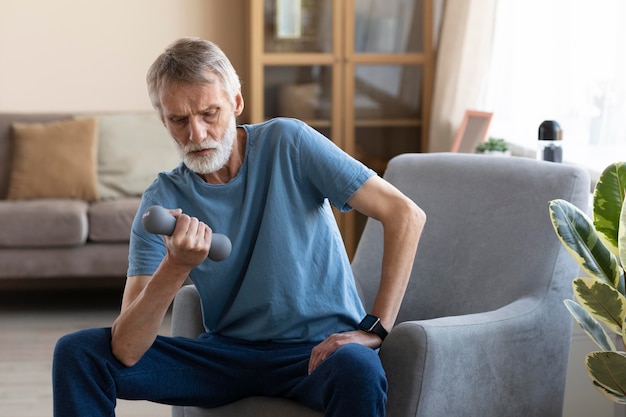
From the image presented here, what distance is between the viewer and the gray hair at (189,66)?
2012 millimetres

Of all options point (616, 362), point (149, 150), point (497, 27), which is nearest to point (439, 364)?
point (616, 362)

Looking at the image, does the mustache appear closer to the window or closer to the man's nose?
the man's nose

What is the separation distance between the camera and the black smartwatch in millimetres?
1989

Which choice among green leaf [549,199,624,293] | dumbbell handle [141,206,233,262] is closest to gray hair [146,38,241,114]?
dumbbell handle [141,206,233,262]

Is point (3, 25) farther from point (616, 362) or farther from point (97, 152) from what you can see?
point (616, 362)

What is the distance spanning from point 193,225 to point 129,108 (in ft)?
12.0

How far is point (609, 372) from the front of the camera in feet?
6.47

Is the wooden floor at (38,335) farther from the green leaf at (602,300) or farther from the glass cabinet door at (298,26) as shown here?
the green leaf at (602,300)

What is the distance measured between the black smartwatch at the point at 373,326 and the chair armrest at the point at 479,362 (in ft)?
0.08

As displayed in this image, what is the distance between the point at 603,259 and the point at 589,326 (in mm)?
157

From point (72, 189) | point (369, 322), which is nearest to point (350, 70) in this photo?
point (72, 189)

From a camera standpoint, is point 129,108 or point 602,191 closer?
point 602,191

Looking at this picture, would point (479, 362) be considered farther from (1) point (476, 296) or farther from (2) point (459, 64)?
(2) point (459, 64)

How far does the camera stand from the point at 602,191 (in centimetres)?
200
